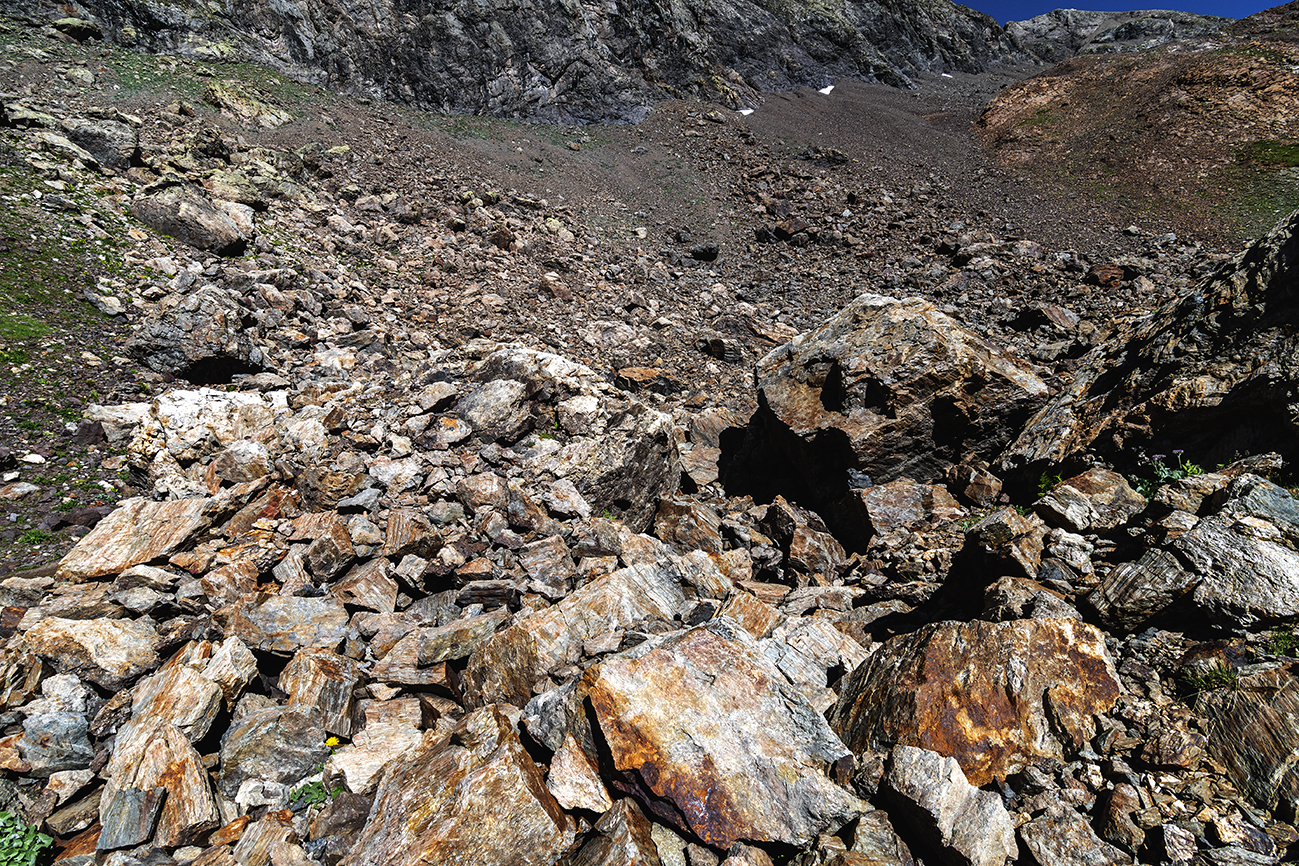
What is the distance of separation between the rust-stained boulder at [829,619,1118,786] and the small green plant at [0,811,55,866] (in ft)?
21.0

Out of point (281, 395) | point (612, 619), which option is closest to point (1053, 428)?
point (612, 619)

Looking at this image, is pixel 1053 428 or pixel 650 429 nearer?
pixel 1053 428

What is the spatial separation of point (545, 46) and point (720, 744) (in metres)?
40.6

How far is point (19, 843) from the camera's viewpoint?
4039 mm

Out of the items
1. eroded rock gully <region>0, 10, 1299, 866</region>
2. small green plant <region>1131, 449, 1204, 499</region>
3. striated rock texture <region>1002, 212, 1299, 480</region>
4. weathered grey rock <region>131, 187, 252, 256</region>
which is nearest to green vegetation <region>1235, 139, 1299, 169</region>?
eroded rock gully <region>0, 10, 1299, 866</region>

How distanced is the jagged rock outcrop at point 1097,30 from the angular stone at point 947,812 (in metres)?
77.6

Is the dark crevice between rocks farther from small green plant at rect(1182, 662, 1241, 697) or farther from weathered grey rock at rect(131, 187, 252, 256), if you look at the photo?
small green plant at rect(1182, 662, 1241, 697)

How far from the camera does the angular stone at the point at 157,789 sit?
13.8ft

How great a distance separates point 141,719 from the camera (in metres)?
4.86

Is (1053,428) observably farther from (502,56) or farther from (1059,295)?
(502,56)

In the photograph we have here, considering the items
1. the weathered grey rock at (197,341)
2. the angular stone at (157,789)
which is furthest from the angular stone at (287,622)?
the weathered grey rock at (197,341)

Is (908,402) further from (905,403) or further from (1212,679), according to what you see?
(1212,679)

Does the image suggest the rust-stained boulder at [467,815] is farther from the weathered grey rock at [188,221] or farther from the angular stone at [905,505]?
the weathered grey rock at [188,221]

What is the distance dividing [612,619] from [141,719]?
14.5 ft
